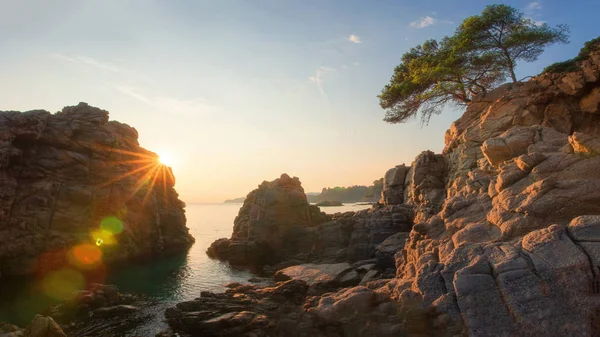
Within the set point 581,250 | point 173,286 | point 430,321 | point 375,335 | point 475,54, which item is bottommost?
point 173,286

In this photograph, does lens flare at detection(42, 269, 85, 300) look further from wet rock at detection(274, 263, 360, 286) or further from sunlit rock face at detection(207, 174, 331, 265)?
wet rock at detection(274, 263, 360, 286)

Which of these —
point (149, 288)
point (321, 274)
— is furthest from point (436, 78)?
point (149, 288)

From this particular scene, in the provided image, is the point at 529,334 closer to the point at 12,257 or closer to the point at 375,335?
the point at 375,335

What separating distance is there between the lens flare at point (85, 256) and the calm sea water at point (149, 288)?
A: 3984mm

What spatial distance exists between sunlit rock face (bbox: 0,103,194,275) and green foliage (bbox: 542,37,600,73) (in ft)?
208

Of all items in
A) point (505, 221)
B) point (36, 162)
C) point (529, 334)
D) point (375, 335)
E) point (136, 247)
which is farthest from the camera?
point (136, 247)

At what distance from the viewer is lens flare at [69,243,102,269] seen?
44453mm

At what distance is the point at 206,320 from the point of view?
21.7m

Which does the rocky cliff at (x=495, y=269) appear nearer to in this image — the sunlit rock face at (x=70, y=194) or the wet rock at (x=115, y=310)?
the wet rock at (x=115, y=310)

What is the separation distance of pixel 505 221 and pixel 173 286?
35115 millimetres

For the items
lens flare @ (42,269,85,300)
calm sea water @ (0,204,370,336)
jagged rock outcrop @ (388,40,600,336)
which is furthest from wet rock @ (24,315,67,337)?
jagged rock outcrop @ (388,40,600,336)

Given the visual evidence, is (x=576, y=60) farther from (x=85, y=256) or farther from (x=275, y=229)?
(x=85, y=256)

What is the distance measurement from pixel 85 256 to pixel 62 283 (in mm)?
8851

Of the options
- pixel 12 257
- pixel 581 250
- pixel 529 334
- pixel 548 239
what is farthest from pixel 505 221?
pixel 12 257
